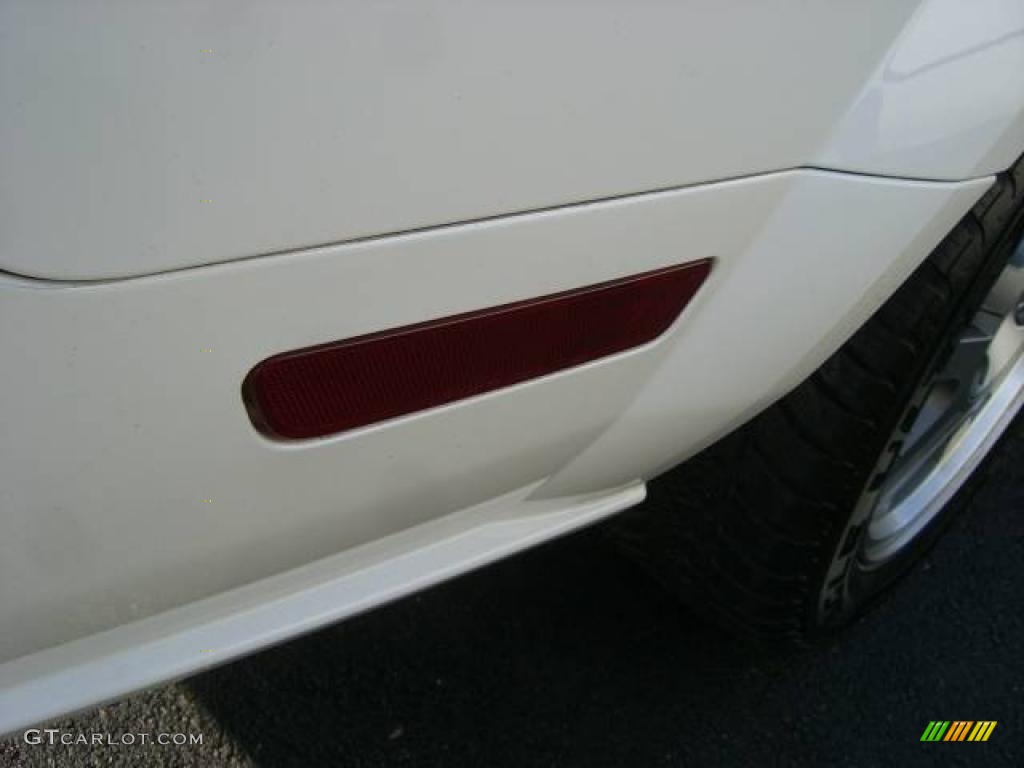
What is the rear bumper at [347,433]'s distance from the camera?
2.56 ft

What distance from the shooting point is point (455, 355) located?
0.93 meters

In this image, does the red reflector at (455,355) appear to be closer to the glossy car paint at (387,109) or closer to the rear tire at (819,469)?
the glossy car paint at (387,109)

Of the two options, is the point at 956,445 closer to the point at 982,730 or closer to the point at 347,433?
the point at 982,730

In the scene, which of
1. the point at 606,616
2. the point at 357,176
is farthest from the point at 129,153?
the point at 606,616

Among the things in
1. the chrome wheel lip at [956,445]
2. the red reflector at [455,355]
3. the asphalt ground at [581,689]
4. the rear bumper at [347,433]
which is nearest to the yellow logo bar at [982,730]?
the asphalt ground at [581,689]

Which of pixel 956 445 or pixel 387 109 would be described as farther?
pixel 956 445

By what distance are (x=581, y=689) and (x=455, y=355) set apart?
40.6 inches

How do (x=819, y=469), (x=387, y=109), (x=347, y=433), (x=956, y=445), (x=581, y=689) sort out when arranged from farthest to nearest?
(x=956, y=445), (x=581, y=689), (x=819, y=469), (x=347, y=433), (x=387, y=109)

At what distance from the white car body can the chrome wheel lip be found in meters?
0.71

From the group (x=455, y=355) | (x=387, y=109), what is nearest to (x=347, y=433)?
(x=455, y=355)

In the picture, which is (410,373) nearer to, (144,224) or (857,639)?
(144,224)

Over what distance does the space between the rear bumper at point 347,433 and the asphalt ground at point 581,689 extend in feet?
2.24

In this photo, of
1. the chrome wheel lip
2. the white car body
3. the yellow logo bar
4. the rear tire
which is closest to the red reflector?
the white car body

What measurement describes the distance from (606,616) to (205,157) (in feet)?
4.49
